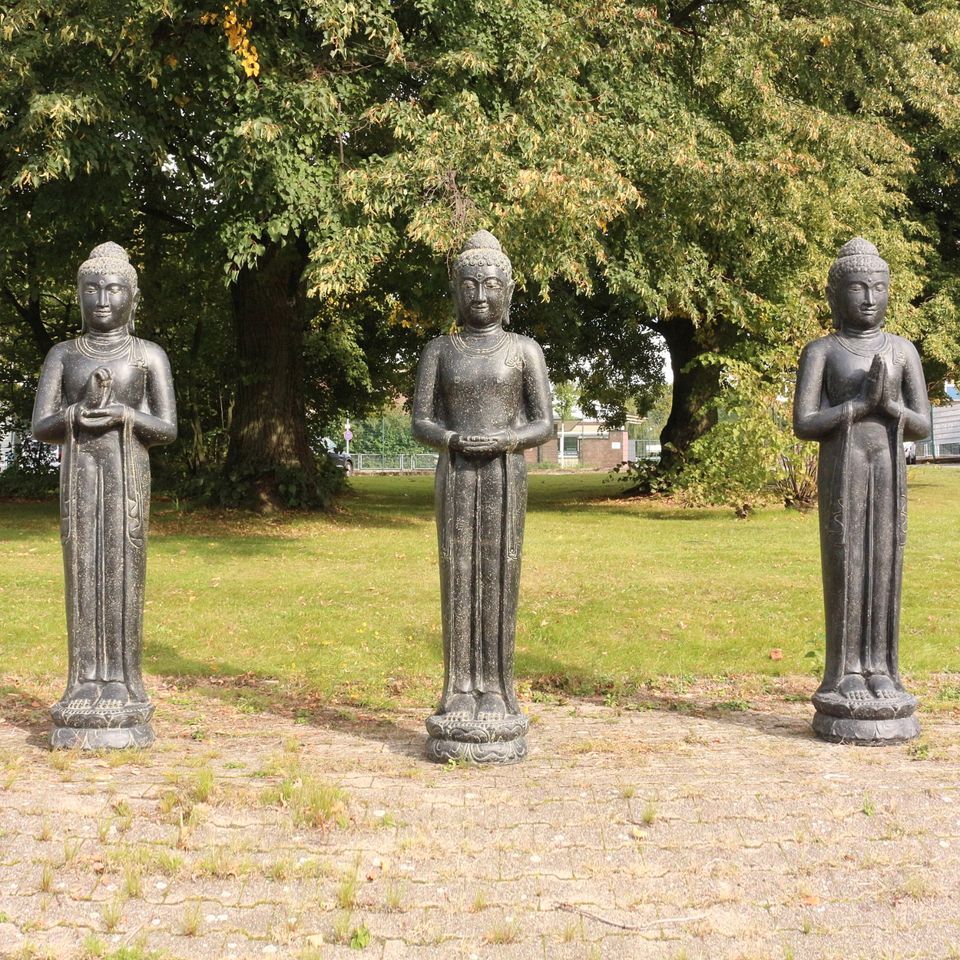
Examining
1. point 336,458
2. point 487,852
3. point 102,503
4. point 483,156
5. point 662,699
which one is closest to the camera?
point 487,852

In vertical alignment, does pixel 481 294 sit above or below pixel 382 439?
above

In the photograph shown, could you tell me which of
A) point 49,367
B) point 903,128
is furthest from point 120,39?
point 903,128

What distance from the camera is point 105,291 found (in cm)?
623

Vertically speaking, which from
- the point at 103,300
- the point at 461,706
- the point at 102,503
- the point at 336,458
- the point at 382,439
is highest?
the point at 103,300

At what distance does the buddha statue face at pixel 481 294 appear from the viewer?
6.02 meters

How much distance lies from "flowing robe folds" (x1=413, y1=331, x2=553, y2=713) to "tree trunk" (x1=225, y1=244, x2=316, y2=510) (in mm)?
14394

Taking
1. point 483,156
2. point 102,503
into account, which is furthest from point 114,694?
point 483,156

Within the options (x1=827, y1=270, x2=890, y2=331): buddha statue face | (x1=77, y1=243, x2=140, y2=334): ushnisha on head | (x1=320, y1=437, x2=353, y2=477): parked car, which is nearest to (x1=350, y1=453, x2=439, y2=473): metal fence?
(x1=320, y1=437, x2=353, y2=477): parked car

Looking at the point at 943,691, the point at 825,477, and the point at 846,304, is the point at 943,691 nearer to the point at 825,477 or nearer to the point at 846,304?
the point at 825,477

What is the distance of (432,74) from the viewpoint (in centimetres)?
1512

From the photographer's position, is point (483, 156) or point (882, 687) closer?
point (882, 687)

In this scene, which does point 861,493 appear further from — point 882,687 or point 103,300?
point 103,300

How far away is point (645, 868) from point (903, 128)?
25.0 m

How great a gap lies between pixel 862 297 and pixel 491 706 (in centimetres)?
317
